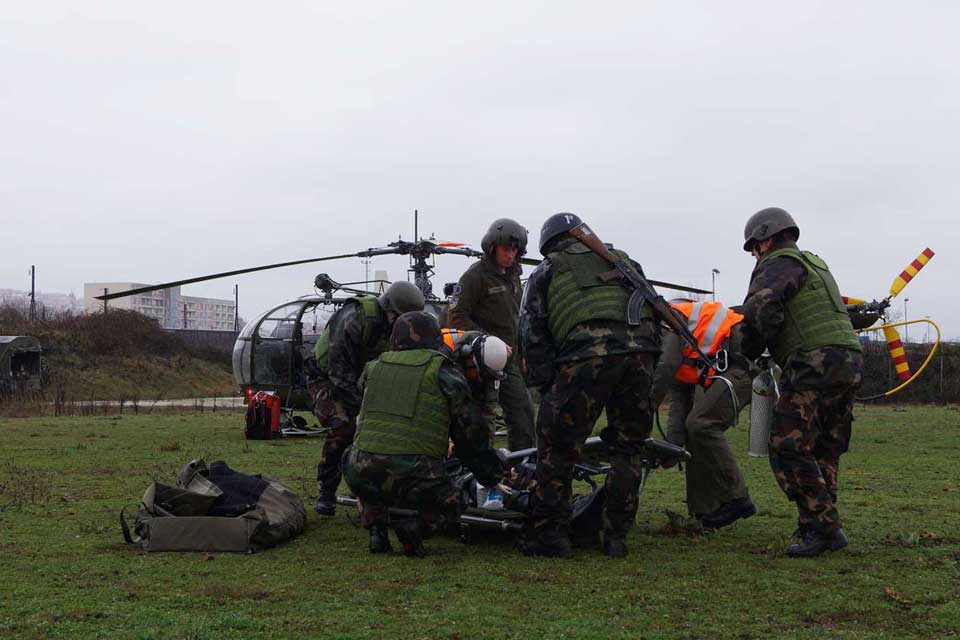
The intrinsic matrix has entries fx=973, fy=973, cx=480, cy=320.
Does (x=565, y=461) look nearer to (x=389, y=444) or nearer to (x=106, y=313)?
(x=389, y=444)

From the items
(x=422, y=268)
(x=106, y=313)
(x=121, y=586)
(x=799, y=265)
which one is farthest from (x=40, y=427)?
(x=106, y=313)

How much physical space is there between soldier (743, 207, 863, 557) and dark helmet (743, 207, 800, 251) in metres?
0.15

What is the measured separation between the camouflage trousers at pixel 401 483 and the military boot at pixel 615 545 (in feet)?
3.04

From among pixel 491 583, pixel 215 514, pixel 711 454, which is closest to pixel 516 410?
pixel 711 454

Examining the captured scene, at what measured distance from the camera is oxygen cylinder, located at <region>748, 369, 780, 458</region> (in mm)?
6121

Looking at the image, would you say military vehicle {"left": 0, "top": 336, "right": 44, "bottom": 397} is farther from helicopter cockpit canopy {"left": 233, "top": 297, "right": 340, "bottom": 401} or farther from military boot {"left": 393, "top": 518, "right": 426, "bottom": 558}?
military boot {"left": 393, "top": 518, "right": 426, "bottom": 558}

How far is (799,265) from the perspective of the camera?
5.77 metres

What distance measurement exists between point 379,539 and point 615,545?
1.40 metres

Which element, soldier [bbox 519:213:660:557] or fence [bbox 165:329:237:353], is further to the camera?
fence [bbox 165:329:237:353]

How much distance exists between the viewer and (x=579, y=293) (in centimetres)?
571

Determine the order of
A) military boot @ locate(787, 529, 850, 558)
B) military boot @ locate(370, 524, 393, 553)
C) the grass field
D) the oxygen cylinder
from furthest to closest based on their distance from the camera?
the oxygen cylinder
military boot @ locate(370, 524, 393, 553)
military boot @ locate(787, 529, 850, 558)
the grass field

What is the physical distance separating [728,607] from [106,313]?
43821 mm

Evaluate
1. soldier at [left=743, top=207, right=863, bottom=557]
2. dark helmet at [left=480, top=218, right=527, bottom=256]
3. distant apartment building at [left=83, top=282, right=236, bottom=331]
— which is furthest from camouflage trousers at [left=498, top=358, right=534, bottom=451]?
distant apartment building at [left=83, top=282, right=236, bottom=331]

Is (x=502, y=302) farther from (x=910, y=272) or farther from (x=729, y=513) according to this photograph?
(x=910, y=272)
